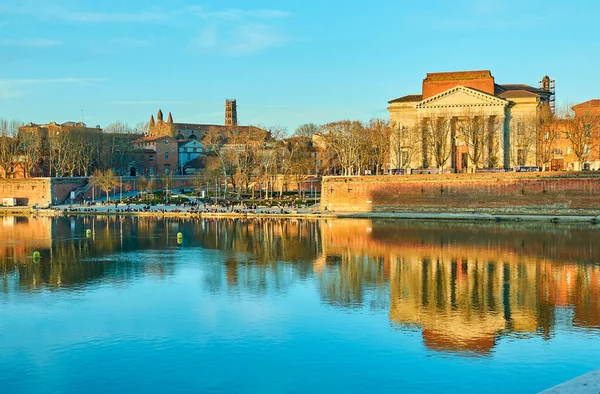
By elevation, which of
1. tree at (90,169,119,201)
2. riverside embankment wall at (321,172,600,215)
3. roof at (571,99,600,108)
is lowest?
riverside embankment wall at (321,172,600,215)

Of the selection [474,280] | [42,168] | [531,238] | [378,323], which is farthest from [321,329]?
[42,168]

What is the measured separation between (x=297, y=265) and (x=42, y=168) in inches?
2833

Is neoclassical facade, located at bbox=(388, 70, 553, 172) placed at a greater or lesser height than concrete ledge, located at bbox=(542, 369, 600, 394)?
greater

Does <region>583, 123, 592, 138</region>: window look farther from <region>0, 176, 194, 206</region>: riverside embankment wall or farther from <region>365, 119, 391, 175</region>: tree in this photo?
<region>0, 176, 194, 206</region>: riverside embankment wall

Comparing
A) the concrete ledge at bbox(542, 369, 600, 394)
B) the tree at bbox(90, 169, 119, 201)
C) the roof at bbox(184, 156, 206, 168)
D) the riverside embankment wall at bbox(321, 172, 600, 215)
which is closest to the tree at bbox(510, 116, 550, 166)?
the riverside embankment wall at bbox(321, 172, 600, 215)

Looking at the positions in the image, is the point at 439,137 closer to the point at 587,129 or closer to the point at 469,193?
the point at 469,193

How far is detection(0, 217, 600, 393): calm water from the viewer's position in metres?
20.4

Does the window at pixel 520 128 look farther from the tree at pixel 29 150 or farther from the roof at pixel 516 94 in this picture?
the tree at pixel 29 150

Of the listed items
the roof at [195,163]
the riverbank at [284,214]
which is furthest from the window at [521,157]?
the roof at [195,163]

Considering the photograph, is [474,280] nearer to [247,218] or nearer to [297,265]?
[297,265]

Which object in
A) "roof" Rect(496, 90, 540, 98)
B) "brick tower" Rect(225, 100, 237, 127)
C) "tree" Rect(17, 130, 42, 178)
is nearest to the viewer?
"roof" Rect(496, 90, 540, 98)

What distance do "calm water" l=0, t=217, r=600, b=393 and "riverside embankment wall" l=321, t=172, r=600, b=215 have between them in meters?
15.9

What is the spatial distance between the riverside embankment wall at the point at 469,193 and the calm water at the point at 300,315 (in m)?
15.9

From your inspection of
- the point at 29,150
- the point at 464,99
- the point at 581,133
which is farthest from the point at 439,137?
the point at 29,150
